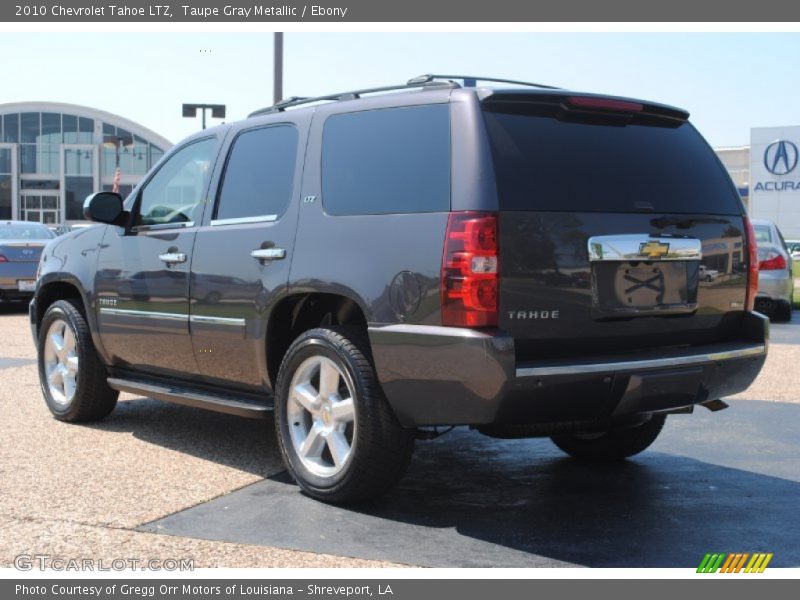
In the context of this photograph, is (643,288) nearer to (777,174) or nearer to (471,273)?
(471,273)

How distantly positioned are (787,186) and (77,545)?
65.9m

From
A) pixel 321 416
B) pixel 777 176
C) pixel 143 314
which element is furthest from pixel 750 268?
pixel 777 176

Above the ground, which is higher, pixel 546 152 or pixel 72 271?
pixel 546 152

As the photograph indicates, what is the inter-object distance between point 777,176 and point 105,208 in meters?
63.4

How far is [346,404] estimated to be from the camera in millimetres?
4844

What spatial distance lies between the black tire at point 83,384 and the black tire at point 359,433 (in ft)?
7.69

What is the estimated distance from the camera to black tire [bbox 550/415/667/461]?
585 centimetres

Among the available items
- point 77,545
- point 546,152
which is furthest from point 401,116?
point 77,545

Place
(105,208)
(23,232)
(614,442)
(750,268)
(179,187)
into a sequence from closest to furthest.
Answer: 1. (750,268)
2. (614,442)
3. (179,187)
4. (105,208)
5. (23,232)

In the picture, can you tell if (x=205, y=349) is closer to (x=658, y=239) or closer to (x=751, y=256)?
(x=658, y=239)

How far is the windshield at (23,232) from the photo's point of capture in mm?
17750

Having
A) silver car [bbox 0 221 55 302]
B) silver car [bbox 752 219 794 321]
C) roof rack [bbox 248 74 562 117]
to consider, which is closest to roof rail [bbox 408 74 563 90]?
roof rack [bbox 248 74 562 117]

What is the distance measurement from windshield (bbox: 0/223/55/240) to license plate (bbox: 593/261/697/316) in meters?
15.1

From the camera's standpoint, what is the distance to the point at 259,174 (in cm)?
565
